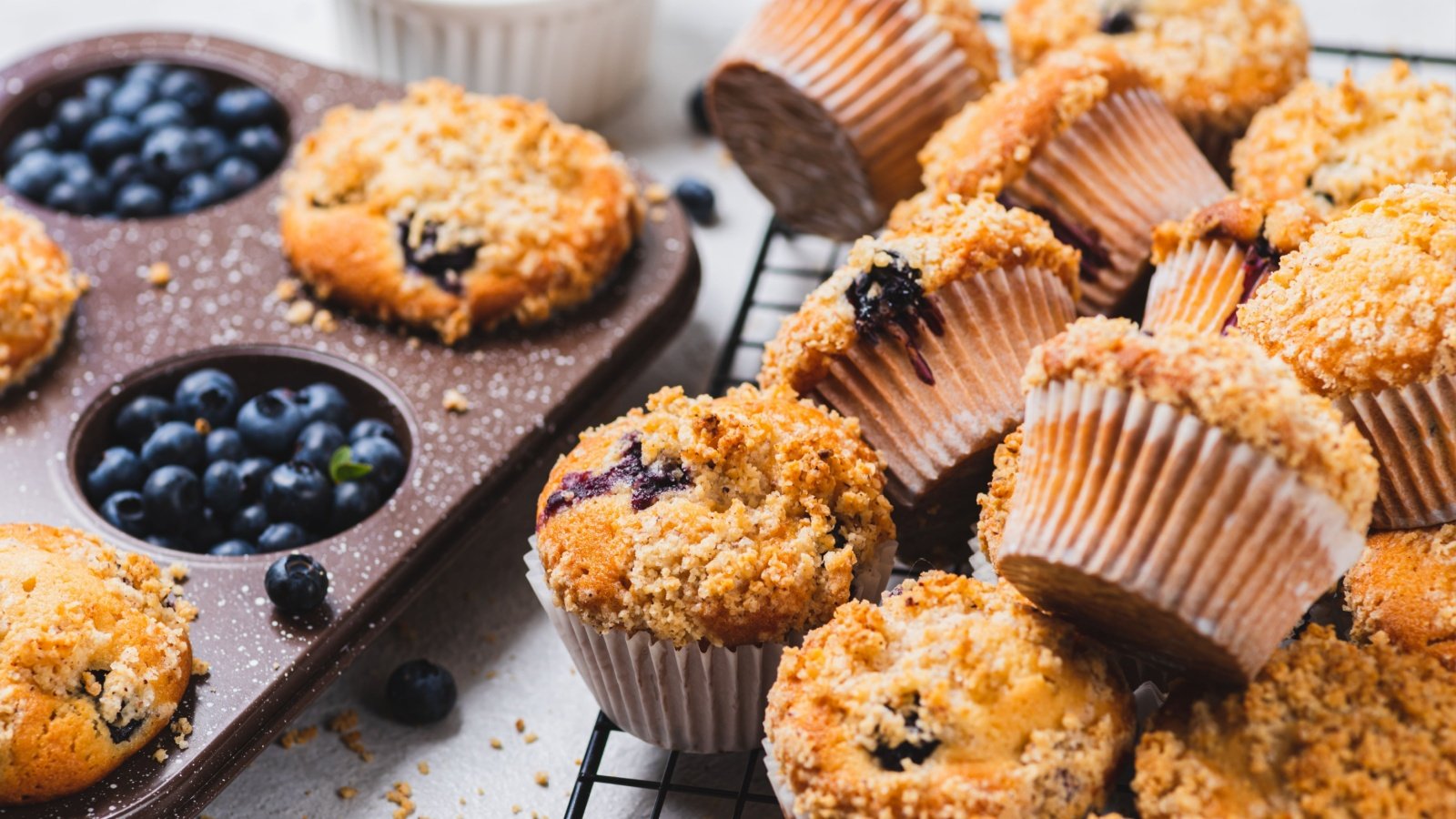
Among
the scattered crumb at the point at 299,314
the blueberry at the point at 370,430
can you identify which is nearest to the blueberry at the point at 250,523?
the blueberry at the point at 370,430

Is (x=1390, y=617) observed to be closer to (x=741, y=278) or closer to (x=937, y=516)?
(x=937, y=516)

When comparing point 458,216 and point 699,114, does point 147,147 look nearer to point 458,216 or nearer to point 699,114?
point 458,216

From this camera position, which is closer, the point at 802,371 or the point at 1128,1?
the point at 802,371

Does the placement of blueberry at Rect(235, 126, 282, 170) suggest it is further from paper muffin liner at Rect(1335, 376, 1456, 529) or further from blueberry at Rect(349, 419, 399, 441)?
paper muffin liner at Rect(1335, 376, 1456, 529)

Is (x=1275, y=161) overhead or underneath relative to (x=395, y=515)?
overhead

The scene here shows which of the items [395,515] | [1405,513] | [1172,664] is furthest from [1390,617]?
[395,515]

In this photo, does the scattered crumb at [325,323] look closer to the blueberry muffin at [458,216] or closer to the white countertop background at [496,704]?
the blueberry muffin at [458,216]

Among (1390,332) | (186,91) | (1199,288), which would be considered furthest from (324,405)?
(1390,332)
